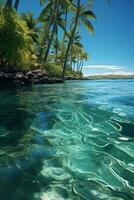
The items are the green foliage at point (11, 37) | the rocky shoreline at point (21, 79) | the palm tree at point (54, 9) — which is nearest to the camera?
the rocky shoreline at point (21, 79)

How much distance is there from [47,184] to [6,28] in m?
19.3

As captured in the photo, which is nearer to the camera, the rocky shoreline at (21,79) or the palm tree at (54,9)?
the rocky shoreline at (21,79)

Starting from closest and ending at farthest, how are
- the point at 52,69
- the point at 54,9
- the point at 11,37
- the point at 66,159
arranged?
the point at 66,159 < the point at 11,37 < the point at 54,9 < the point at 52,69

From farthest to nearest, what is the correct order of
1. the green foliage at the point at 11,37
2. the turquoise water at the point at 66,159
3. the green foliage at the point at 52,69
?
the green foliage at the point at 52,69
the green foliage at the point at 11,37
the turquoise water at the point at 66,159

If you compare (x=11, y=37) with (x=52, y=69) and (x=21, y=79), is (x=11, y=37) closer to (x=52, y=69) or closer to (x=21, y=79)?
(x=21, y=79)

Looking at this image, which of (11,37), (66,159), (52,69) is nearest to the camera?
(66,159)

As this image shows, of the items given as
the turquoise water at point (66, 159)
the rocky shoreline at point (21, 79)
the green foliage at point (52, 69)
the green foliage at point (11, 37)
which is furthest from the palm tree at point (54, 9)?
the turquoise water at point (66, 159)

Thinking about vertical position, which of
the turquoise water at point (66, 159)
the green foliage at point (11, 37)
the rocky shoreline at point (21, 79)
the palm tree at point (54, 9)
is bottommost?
the rocky shoreline at point (21, 79)

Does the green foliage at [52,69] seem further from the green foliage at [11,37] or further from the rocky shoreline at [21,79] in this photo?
the green foliage at [11,37]

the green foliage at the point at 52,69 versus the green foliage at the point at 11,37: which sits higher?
the green foliage at the point at 11,37

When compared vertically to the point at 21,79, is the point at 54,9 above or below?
above

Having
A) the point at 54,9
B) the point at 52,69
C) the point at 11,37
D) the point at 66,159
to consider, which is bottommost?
the point at 52,69

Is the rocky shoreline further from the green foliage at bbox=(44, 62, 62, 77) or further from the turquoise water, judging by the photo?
the turquoise water

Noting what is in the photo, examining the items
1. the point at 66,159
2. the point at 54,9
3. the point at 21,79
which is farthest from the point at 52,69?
the point at 66,159
